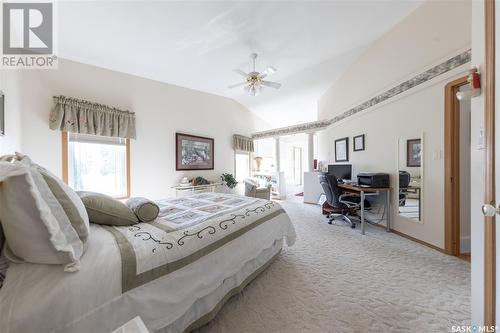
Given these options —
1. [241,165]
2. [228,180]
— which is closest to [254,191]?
[228,180]

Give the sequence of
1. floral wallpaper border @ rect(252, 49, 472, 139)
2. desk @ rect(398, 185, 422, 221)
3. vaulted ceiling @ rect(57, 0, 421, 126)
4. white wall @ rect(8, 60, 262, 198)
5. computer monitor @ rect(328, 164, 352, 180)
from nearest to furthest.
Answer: floral wallpaper border @ rect(252, 49, 472, 139)
vaulted ceiling @ rect(57, 0, 421, 126)
desk @ rect(398, 185, 422, 221)
white wall @ rect(8, 60, 262, 198)
computer monitor @ rect(328, 164, 352, 180)

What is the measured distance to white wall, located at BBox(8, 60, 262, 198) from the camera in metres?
2.79

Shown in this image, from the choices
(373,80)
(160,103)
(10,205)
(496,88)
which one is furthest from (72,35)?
(373,80)

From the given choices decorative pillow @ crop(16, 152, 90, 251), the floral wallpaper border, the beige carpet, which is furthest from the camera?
the floral wallpaper border

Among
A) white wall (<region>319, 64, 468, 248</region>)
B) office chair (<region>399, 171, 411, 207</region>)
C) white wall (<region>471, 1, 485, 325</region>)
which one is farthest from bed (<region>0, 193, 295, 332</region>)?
office chair (<region>399, 171, 411, 207</region>)

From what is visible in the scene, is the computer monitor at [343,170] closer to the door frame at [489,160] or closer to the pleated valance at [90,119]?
Result: the door frame at [489,160]

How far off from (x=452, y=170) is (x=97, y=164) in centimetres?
508

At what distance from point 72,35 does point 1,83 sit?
1045 mm

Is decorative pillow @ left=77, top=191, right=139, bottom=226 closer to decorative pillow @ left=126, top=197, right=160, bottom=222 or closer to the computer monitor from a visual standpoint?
decorative pillow @ left=126, top=197, right=160, bottom=222

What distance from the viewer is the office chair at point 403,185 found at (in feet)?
9.41

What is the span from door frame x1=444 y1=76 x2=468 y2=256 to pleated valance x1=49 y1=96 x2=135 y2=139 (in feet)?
15.2

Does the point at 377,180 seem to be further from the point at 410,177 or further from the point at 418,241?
the point at 418,241

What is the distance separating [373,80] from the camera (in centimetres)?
343

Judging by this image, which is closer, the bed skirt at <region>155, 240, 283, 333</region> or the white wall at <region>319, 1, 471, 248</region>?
the bed skirt at <region>155, 240, 283, 333</region>
